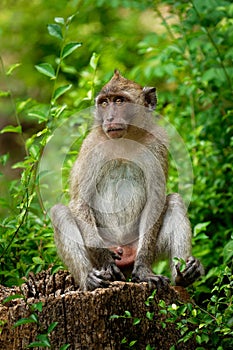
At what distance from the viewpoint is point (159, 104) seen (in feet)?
39.3

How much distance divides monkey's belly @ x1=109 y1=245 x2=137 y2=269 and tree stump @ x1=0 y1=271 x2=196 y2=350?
1176 mm

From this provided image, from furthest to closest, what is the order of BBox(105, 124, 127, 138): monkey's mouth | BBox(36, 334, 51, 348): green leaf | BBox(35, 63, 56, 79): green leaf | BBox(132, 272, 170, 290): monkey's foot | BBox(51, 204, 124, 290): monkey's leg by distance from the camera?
BBox(105, 124, 127, 138): monkey's mouth, BBox(35, 63, 56, 79): green leaf, BBox(51, 204, 124, 290): monkey's leg, BBox(132, 272, 170, 290): monkey's foot, BBox(36, 334, 51, 348): green leaf

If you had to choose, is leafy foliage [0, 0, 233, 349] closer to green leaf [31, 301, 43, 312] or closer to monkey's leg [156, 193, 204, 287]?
monkey's leg [156, 193, 204, 287]

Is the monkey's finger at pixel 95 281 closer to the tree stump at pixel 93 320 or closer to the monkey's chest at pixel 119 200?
the tree stump at pixel 93 320

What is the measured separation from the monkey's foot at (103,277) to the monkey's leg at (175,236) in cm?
68

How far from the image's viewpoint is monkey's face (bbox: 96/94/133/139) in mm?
8562

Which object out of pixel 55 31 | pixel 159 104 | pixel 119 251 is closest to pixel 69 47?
pixel 55 31

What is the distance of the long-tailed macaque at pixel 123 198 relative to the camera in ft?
27.2

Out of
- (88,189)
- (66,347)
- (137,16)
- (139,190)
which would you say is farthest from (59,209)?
(137,16)

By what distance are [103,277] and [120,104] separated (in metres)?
2.19

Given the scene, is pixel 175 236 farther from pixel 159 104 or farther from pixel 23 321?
pixel 159 104

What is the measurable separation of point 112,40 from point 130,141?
7014mm

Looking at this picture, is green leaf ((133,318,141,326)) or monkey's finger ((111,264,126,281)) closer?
green leaf ((133,318,141,326))

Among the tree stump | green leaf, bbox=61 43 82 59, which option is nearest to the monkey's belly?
the tree stump
